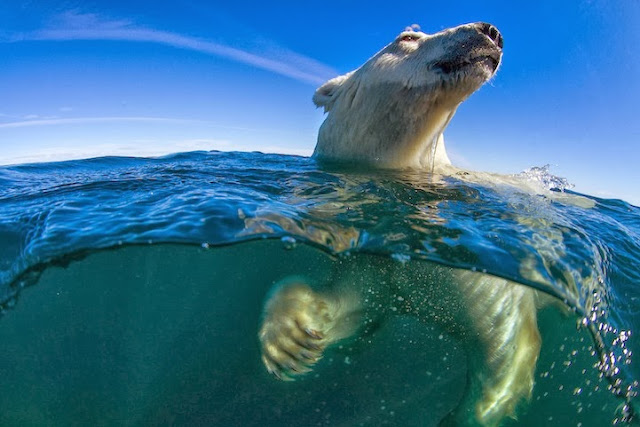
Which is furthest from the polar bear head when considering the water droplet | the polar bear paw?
the polar bear paw

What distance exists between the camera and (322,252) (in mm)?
3938

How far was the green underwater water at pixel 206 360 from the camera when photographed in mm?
4090

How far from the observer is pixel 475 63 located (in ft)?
13.4

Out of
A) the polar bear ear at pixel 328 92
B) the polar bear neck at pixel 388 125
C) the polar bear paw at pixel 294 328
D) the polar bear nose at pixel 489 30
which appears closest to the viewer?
the polar bear paw at pixel 294 328

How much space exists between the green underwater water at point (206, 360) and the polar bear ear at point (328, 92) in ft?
8.42

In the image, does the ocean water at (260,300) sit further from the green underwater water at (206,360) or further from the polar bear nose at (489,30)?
the polar bear nose at (489,30)

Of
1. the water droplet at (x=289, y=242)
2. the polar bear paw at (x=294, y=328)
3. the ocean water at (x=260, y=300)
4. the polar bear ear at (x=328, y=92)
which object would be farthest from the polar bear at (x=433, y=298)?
the polar bear ear at (x=328, y=92)

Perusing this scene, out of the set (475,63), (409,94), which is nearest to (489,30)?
(475,63)

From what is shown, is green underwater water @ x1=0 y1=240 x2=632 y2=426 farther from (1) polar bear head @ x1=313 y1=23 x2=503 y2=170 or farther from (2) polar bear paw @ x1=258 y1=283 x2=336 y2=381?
(1) polar bear head @ x1=313 y1=23 x2=503 y2=170

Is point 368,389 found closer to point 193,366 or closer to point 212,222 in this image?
point 193,366

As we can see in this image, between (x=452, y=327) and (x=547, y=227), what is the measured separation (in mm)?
1486

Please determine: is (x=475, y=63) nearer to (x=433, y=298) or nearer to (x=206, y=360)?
(x=433, y=298)

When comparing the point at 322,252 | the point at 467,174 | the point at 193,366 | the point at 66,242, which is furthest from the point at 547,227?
the point at 66,242

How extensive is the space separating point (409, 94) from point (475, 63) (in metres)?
0.71
